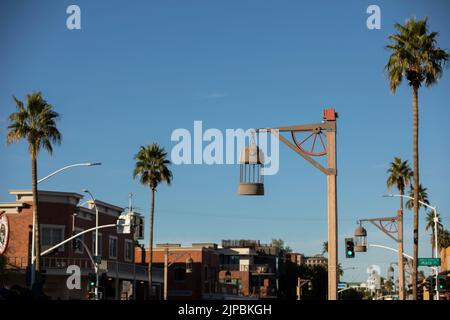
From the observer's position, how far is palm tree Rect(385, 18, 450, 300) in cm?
4331

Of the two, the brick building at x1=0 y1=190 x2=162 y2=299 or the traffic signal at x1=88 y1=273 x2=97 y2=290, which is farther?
the brick building at x1=0 y1=190 x2=162 y2=299

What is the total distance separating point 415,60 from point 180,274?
204 ft

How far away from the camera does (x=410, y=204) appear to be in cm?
9450

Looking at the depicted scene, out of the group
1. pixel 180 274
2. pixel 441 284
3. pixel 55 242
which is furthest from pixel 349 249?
pixel 180 274

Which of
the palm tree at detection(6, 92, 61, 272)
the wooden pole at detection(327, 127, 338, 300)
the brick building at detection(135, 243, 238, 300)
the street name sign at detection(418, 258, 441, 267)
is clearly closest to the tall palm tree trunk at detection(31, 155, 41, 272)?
the palm tree at detection(6, 92, 61, 272)

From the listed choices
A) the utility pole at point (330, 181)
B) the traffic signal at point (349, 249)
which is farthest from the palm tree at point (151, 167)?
the utility pole at point (330, 181)

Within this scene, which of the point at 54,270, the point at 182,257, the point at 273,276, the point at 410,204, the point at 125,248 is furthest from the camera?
the point at 273,276

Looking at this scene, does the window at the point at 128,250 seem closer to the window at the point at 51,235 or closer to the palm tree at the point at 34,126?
the window at the point at 51,235

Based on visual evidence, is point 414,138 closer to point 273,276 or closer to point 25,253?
point 25,253

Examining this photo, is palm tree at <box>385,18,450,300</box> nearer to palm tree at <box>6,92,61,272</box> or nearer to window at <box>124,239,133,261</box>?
palm tree at <box>6,92,61,272</box>

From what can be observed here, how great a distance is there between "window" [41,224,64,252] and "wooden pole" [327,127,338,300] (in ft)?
172

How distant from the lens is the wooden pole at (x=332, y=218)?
19.6 m

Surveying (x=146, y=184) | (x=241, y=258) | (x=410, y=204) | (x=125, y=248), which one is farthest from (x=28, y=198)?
(x=241, y=258)

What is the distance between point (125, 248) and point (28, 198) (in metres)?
19.0
